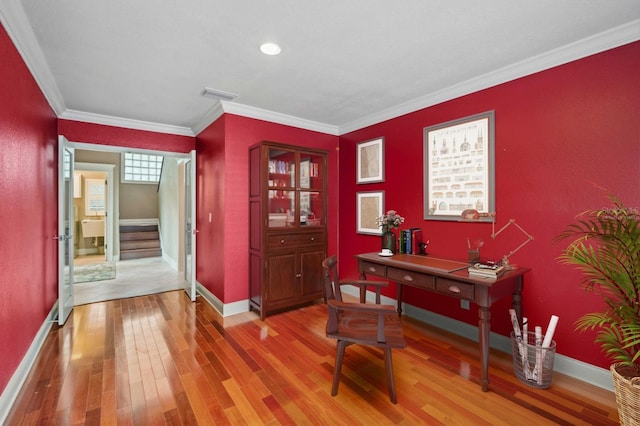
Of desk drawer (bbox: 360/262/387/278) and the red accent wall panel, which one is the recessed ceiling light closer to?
the red accent wall panel

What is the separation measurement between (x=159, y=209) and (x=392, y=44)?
329 inches

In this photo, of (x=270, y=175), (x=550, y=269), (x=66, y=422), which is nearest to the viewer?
(x=66, y=422)

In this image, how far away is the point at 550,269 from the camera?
8.00 feet

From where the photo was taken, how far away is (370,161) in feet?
13.3

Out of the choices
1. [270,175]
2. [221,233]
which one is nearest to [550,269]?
[270,175]

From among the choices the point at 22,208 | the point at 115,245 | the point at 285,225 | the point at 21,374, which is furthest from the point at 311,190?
the point at 115,245

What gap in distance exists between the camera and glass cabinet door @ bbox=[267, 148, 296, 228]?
3639mm

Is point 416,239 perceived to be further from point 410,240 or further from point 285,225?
point 285,225

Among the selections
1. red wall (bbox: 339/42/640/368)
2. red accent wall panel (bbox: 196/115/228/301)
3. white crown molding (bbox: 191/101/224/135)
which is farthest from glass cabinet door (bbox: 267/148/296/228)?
red wall (bbox: 339/42/640/368)

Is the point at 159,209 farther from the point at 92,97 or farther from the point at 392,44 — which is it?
the point at 392,44

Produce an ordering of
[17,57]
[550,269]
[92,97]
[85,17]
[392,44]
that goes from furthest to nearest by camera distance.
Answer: [92,97] → [550,269] → [392,44] → [17,57] → [85,17]

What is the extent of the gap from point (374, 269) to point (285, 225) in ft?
4.38

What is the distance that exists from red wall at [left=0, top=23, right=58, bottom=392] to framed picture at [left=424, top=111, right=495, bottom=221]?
11.7ft

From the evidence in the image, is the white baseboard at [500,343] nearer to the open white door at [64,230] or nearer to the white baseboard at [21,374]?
the white baseboard at [21,374]
